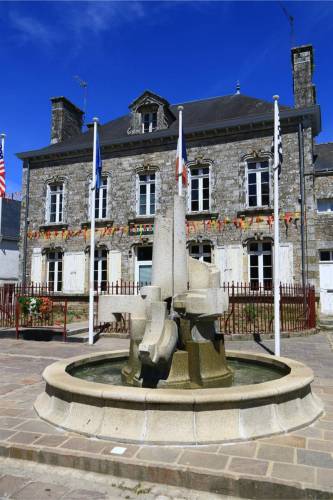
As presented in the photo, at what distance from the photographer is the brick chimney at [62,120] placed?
22.7 metres

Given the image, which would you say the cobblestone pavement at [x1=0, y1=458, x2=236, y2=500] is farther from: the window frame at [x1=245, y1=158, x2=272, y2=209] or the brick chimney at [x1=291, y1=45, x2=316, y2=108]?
the brick chimney at [x1=291, y1=45, x2=316, y2=108]

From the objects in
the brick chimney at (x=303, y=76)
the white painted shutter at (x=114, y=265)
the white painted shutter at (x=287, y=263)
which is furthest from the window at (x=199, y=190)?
the brick chimney at (x=303, y=76)

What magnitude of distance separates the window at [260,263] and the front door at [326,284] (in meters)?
2.02

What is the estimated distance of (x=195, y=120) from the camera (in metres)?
19.7

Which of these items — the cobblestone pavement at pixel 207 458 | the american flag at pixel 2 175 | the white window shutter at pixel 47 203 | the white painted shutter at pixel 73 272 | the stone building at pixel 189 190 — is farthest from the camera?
the white window shutter at pixel 47 203

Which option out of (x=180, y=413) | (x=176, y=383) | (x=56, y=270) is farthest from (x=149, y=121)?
(x=180, y=413)

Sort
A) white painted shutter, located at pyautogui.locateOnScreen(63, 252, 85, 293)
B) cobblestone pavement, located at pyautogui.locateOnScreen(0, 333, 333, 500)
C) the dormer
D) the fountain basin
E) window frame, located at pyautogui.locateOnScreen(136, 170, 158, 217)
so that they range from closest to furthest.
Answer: cobblestone pavement, located at pyautogui.locateOnScreen(0, 333, 333, 500)
the fountain basin
window frame, located at pyautogui.locateOnScreen(136, 170, 158, 217)
the dormer
white painted shutter, located at pyautogui.locateOnScreen(63, 252, 85, 293)

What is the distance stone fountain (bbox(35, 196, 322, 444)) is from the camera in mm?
3816

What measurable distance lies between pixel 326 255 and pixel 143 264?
26.4ft

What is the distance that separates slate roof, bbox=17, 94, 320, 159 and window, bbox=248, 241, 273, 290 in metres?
5.40

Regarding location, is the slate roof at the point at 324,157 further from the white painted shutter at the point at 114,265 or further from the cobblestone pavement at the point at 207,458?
the cobblestone pavement at the point at 207,458

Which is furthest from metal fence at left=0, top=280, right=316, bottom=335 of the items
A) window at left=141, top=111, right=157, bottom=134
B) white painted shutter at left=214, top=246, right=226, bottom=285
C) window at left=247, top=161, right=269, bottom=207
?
window at left=141, top=111, right=157, bottom=134

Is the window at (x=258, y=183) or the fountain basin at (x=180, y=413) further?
the window at (x=258, y=183)

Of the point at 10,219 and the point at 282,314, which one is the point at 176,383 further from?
the point at 10,219
